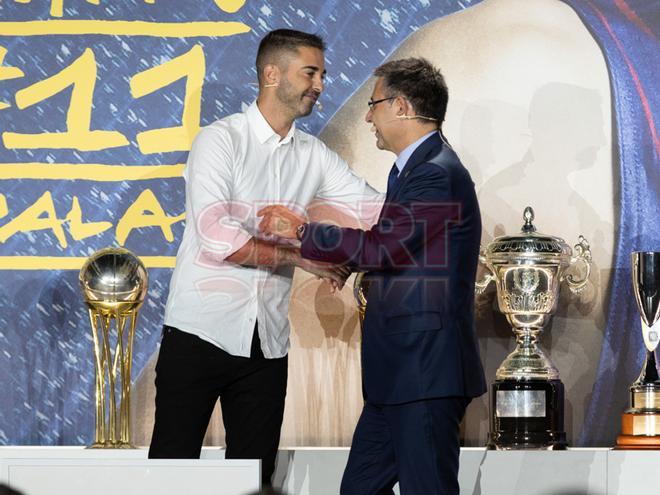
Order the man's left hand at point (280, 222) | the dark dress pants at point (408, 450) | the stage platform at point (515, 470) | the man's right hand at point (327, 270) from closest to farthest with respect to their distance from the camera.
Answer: the dark dress pants at point (408, 450) < the man's left hand at point (280, 222) < the man's right hand at point (327, 270) < the stage platform at point (515, 470)

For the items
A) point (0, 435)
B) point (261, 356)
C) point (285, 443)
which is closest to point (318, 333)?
point (285, 443)

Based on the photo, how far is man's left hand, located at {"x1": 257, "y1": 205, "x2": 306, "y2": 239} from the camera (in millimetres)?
2965

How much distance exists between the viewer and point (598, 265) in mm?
3777

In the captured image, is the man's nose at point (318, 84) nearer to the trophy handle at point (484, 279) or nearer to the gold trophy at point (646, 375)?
the trophy handle at point (484, 279)

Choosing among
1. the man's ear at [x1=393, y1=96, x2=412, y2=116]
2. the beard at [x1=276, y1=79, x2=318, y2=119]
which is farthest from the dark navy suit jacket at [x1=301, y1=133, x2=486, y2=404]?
the beard at [x1=276, y1=79, x2=318, y2=119]

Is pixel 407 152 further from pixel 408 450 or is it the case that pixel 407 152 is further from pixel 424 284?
pixel 408 450

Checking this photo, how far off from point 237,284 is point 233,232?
0.17 metres

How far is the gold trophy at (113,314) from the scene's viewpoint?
3.45 meters

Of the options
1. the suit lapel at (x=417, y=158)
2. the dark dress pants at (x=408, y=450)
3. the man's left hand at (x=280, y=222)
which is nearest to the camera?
the dark dress pants at (x=408, y=450)

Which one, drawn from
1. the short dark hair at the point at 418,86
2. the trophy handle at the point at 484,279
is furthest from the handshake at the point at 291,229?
the trophy handle at the point at 484,279

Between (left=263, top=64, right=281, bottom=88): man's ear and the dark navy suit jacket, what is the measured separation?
610 mm

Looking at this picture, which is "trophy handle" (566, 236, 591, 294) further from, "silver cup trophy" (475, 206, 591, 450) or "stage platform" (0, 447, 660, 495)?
"stage platform" (0, 447, 660, 495)

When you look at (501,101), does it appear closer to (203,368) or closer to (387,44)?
(387,44)

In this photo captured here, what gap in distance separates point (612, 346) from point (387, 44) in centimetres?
117
